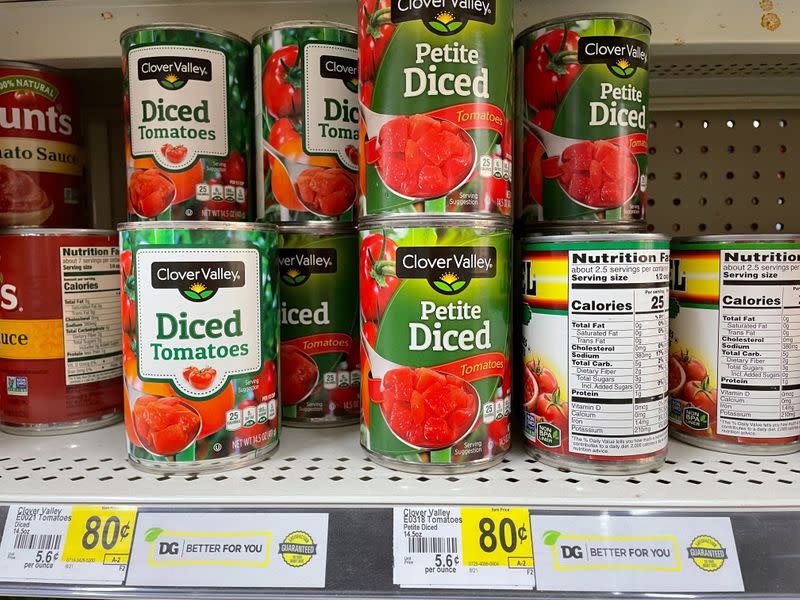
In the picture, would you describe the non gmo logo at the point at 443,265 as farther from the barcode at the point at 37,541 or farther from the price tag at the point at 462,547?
the barcode at the point at 37,541

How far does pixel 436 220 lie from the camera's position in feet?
2.77

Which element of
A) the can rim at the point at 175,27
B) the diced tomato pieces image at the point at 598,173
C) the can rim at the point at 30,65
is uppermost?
the can rim at the point at 175,27

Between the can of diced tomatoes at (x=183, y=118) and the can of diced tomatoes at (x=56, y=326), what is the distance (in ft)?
0.38

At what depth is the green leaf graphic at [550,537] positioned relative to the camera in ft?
2.40

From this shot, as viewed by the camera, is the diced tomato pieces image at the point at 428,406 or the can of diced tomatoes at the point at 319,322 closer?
the diced tomato pieces image at the point at 428,406

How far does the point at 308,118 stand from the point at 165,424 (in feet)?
1.62

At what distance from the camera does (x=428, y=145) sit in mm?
840

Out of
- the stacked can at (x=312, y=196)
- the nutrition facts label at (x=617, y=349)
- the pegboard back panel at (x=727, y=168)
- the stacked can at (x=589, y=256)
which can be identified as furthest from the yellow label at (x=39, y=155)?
the pegboard back panel at (x=727, y=168)

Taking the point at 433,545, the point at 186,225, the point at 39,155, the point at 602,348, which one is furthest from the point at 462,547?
the point at 39,155

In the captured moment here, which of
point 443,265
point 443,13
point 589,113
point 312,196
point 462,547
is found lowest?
point 462,547

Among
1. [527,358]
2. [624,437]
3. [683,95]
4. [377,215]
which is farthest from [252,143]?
[683,95]

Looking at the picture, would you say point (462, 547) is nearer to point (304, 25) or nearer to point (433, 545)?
point (433, 545)

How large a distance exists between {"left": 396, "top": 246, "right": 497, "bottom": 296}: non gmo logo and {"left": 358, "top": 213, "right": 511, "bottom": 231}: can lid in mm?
29

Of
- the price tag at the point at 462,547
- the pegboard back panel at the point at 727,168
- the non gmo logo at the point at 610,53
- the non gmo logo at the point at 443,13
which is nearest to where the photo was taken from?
the price tag at the point at 462,547
